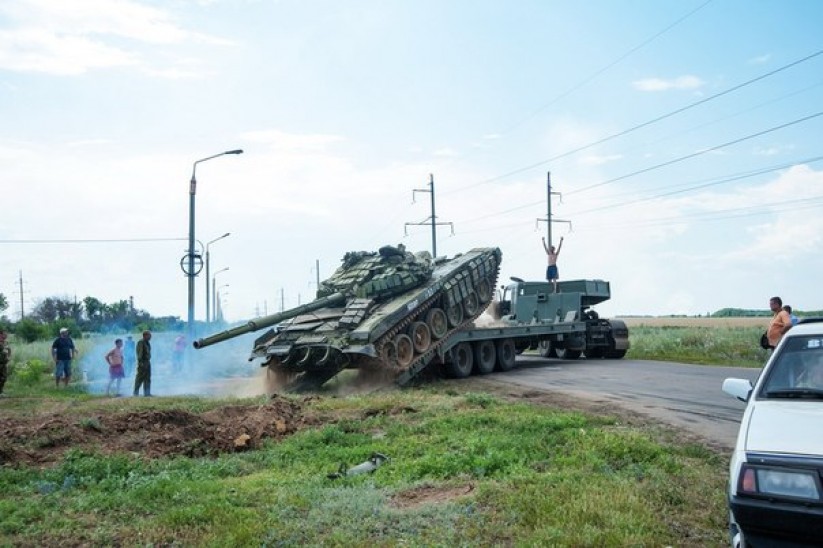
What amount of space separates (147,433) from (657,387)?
30.7 feet

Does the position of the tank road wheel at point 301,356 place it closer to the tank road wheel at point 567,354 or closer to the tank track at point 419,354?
the tank track at point 419,354

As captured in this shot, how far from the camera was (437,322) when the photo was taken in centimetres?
1922

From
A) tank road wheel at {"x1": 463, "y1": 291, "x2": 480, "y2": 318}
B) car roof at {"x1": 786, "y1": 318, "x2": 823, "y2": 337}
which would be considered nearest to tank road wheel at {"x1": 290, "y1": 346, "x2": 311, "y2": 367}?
tank road wheel at {"x1": 463, "y1": 291, "x2": 480, "y2": 318}

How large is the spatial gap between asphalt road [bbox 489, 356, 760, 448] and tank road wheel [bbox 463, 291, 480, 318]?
166cm

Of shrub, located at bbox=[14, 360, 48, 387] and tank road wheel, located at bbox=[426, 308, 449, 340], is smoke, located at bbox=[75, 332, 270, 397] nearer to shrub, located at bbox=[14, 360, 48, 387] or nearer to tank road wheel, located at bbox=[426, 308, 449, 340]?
shrub, located at bbox=[14, 360, 48, 387]

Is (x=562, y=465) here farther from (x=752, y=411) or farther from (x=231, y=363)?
(x=231, y=363)

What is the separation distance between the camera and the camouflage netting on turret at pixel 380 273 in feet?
61.6

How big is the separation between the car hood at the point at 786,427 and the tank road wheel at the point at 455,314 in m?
14.2

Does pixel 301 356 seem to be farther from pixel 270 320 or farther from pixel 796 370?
pixel 796 370

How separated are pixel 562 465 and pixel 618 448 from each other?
0.74 metres

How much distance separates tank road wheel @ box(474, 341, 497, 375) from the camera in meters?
20.8

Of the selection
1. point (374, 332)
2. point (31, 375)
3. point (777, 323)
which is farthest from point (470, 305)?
point (31, 375)

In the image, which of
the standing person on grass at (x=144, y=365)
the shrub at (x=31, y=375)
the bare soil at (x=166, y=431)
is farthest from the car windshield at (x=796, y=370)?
the shrub at (x=31, y=375)

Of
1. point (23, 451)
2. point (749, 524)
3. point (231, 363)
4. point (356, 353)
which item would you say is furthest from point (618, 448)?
point (231, 363)
